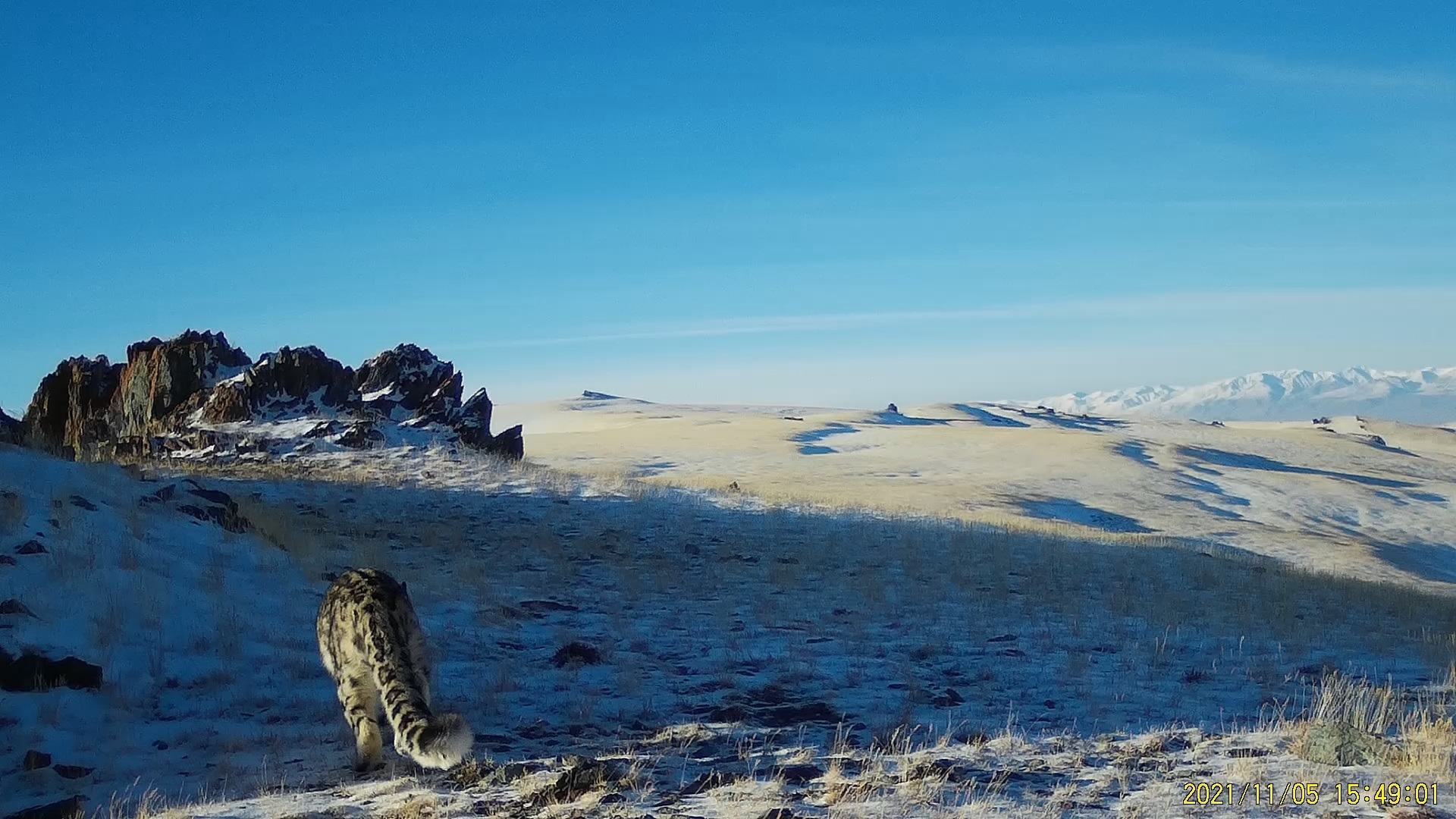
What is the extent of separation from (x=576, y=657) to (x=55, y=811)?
4.59 m

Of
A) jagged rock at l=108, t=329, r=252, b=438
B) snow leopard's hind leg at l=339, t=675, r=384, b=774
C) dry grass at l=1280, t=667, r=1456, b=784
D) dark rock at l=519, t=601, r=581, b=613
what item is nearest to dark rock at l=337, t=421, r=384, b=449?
jagged rock at l=108, t=329, r=252, b=438

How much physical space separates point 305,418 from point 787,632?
21.7m

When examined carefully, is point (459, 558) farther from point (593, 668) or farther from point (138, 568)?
point (593, 668)

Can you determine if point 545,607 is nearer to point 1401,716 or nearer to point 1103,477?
point 1401,716

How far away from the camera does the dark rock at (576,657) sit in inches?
400

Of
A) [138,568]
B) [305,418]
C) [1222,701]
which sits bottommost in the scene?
[1222,701]

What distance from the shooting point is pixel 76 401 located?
32781 millimetres

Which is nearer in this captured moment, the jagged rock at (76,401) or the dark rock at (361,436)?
the dark rock at (361,436)

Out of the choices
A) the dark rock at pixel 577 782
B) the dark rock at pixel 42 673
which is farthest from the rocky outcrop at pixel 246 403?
the dark rock at pixel 577 782

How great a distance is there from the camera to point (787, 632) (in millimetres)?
11805

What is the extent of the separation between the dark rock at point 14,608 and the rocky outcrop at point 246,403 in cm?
1834

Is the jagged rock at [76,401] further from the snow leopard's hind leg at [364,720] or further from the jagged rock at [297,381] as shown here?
the snow leopard's hind leg at [364,720]

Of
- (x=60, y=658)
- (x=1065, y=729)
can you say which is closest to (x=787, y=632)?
(x=1065, y=729)

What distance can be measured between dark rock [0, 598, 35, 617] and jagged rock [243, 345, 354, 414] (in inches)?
833
